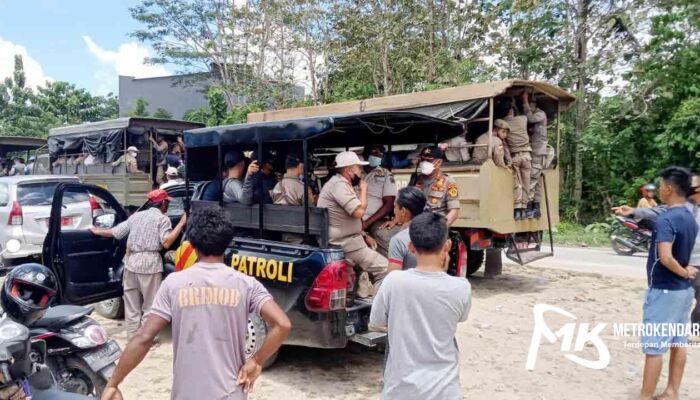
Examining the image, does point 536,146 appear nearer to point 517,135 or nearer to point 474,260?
point 517,135

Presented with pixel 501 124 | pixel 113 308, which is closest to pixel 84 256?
pixel 113 308

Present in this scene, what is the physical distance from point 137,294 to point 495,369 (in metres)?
3.42

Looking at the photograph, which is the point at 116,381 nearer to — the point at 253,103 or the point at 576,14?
the point at 576,14

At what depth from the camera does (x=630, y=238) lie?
37.4ft

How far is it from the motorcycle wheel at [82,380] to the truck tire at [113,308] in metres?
2.86

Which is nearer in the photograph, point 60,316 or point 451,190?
point 60,316

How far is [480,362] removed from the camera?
5.07 metres

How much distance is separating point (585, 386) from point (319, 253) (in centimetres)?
234

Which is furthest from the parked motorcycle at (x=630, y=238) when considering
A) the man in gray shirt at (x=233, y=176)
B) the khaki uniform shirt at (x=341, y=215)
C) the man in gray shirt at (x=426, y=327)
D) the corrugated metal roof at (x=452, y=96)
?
the man in gray shirt at (x=426, y=327)

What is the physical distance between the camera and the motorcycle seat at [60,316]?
3450mm

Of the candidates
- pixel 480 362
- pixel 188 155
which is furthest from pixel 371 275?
pixel 188 155

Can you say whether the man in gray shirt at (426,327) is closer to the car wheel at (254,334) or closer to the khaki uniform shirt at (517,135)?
the car wheel at (254,334)

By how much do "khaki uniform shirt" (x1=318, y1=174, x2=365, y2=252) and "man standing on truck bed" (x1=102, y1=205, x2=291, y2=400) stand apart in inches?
85.5

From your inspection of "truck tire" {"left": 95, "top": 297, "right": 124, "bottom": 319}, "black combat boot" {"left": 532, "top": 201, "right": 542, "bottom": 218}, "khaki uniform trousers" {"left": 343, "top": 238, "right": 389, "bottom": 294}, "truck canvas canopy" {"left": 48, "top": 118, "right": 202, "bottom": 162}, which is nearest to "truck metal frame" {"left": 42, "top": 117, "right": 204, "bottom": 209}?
"truck canvas canopy" {"left": 48, "top": 118, "right": 202, "bottom": 162}
